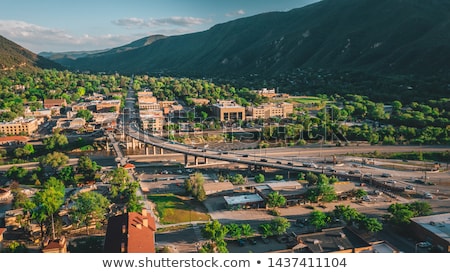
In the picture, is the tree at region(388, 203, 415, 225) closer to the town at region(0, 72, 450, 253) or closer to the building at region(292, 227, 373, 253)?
the town at region(0, 72, 450, 253)

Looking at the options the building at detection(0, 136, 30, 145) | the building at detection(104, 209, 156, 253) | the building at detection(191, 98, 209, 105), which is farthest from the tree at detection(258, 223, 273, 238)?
the building at detection(191, 98, 209, 105)

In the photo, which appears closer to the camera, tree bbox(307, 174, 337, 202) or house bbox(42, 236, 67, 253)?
house bbox(42, 236, 67, 253)

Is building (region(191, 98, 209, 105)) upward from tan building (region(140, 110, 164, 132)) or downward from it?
upward

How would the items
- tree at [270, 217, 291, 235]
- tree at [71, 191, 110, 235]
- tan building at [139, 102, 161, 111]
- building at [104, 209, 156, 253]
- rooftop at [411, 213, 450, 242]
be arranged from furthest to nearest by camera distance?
1. tan building at [139, 102, 161, 111]
2. tree at [71, 191, 110, 235]
3. tree at [270, 217, 291, 235]
4. rooftop at [411, 213, 450, 242]
5. building at [104, 209, 156, 253]

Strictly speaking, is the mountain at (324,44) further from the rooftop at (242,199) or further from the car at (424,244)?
the car at (424,244)

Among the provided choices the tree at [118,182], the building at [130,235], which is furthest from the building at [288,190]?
the building at [130,235]

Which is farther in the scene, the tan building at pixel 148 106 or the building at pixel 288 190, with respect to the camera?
the tan building at pixel 148 106
